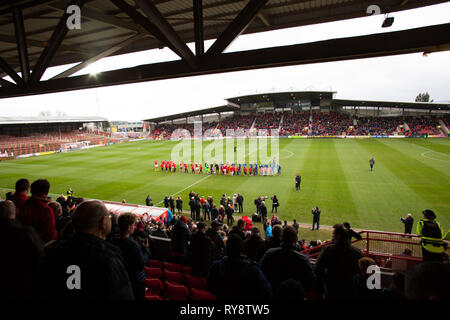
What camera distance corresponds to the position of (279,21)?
161 inches

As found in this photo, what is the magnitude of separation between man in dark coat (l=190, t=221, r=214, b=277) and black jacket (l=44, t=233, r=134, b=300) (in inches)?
100

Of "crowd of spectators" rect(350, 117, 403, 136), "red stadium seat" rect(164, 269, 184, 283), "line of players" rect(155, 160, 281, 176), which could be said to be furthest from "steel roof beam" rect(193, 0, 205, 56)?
"crowd of spectators" rect(350, 117, 403, 136)

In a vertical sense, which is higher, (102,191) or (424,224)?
(424,224)

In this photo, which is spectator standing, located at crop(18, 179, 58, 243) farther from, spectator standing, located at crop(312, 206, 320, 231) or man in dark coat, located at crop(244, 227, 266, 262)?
spectator standing, located at crop(312, 206, 320, 231)

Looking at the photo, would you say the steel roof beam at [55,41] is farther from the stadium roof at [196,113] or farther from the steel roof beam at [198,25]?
the stadium roof at [196,113]

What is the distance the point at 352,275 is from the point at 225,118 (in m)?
67.8

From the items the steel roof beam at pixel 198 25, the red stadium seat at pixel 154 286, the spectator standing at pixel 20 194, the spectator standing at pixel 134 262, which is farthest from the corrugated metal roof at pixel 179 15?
the red stadium seat at pixel 154 286

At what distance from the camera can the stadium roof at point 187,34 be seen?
2779mm

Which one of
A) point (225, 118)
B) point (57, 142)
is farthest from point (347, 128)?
point (57, 142)

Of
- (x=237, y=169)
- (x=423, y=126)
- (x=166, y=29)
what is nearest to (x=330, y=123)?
(x=423, y=126)

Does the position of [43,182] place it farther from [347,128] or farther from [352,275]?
[347,128]

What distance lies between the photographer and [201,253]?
13.7ft

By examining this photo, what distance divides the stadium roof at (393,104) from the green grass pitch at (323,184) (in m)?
25.7

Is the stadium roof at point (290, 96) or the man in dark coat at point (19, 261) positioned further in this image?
the stadium roof at point (290, 96)
